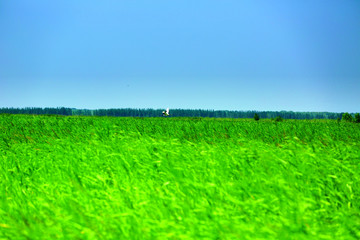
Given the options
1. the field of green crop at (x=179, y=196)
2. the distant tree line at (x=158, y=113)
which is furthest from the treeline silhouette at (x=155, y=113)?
the field of green crop at (x=179, y=196)

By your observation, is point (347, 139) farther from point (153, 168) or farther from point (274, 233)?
point (274, 233)

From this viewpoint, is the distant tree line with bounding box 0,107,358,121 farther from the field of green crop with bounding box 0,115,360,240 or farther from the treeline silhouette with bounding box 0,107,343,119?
the field of green crop with bounding box 0,115,360,240

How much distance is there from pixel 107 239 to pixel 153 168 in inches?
116

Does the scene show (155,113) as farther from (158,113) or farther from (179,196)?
(179,196)

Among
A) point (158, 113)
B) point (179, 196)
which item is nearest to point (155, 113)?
point (158, 113)

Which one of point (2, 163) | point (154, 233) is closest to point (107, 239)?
point (154, 233)

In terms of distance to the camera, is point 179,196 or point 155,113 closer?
point 179,196

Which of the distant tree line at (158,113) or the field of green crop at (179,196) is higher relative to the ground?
the distant tree line at (158,113)

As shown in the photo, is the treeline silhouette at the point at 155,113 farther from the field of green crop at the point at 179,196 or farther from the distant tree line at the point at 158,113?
the field of green crop at the point at 179,196

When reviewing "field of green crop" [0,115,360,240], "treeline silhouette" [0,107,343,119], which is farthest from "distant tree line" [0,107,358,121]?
"field of green crop" [0,115,360,240]

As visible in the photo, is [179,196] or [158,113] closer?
[179,196]

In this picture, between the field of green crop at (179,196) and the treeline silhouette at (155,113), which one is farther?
the treeline silhouette at (155,113)

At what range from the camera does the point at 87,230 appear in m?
3.74

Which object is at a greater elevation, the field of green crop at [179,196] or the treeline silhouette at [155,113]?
the treeline silhouette at [155,113]
